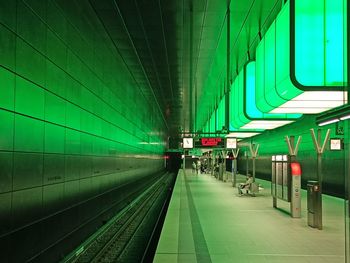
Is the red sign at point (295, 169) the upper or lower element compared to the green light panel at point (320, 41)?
lower

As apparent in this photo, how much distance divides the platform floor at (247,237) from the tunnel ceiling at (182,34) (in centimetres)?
543

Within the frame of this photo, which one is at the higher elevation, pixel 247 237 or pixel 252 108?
pixel 252 108

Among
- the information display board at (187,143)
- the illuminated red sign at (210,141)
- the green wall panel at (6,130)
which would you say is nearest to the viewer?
the green wall panel at (6,130)

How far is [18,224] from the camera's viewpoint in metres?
6.73

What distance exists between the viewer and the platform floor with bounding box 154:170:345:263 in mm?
6828

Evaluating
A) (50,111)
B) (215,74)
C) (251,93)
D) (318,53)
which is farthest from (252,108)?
(50,111)

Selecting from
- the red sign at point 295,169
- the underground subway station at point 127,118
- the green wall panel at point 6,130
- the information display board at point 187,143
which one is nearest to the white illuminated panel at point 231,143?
the information display board at point 187,143

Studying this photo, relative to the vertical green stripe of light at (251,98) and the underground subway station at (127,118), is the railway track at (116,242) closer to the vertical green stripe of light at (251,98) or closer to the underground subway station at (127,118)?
the underground subway station at (127,118)

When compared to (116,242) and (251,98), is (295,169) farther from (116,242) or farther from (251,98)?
(251,98)

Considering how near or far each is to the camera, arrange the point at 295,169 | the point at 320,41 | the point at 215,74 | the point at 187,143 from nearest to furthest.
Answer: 1. the point at 320,41
2. the point at 295,169
3. the point at 215,74
4. the point at 187,143

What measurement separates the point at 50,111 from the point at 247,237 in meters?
4.57

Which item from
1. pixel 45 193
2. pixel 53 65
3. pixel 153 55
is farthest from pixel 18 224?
pixel 153 55

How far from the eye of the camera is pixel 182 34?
46.3 ft

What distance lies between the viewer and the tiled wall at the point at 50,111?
6436 mm
